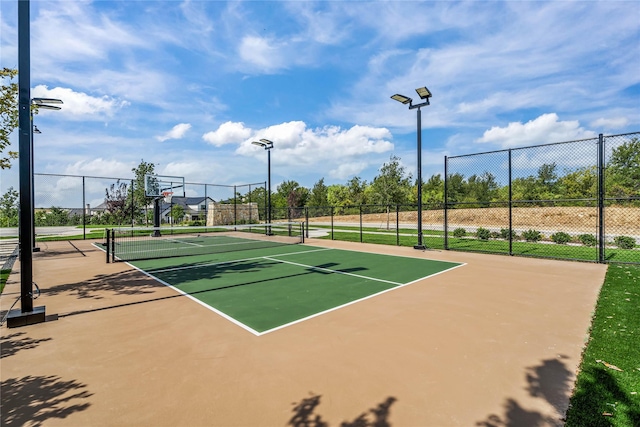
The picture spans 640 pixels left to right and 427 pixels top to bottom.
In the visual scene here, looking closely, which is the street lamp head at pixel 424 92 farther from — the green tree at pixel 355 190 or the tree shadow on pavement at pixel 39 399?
the green tree at pixel 355 190

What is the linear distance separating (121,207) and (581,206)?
4201cm

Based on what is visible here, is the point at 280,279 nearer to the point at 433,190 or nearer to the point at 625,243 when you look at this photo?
the point at 625,243

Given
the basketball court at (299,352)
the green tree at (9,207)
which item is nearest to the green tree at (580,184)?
the basketball court at (299,352)

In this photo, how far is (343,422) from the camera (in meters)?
2.56

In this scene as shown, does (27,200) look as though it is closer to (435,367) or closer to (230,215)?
(435,367)

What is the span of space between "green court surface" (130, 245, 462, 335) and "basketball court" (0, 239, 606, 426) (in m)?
0.07

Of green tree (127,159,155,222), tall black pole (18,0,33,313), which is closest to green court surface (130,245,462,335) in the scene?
tall black pole (18,0,33,313)

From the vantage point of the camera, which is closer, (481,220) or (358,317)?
(358,317)

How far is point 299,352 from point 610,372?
338 cm

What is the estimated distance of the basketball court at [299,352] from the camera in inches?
108

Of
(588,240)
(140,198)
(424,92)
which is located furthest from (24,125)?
(140,198)

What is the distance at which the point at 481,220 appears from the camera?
30.1 meters

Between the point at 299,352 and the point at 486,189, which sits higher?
the point at 486,189

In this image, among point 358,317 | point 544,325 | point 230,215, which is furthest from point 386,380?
point 230,215
